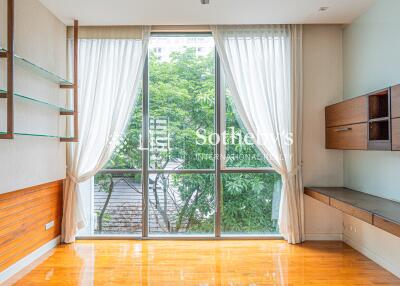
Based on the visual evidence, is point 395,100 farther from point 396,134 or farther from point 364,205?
point 364,205

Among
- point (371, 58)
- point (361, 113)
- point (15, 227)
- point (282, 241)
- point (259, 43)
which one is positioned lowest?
point (282, 241)

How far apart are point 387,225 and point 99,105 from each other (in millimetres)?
3279

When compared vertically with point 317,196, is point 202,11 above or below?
above

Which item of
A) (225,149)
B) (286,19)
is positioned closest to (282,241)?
(225,149)

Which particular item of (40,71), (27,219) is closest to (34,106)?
(40,71)

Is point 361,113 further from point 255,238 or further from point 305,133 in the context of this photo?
point 255,238

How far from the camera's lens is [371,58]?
130 inches

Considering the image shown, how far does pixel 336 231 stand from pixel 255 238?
41.1 inches

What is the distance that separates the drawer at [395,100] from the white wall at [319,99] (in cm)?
145

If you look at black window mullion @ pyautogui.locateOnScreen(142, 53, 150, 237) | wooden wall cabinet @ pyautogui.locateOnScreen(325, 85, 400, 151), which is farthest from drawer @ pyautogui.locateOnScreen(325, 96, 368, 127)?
black window mullion @ pyautogui.locateOnScreen(142, 53, 150, 237)

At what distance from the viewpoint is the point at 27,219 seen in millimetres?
3223

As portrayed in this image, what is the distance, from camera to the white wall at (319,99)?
3.97 metres

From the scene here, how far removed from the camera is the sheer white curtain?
3.86m

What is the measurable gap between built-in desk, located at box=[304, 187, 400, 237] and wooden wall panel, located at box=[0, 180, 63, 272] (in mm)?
3109
